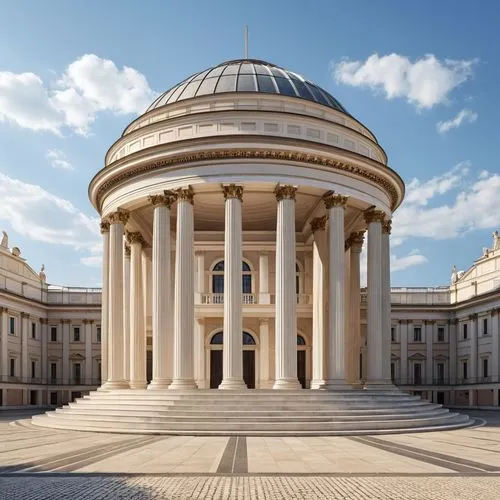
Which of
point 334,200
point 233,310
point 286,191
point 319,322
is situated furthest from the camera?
point 319,322

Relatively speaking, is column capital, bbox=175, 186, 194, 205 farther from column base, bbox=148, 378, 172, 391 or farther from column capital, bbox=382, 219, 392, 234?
column capital, bbox=382, 219, 392, 234

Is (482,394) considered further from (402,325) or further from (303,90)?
(303,90)

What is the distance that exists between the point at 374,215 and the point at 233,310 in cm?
1219

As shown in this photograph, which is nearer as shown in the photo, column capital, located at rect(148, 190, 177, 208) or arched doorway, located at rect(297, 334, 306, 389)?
column capital, located at rect(148, 190, 177, 208)

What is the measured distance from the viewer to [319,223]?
4297 centimetres

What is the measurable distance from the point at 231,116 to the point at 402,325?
48.3m

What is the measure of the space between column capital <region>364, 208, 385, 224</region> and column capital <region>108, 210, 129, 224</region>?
1571 cm

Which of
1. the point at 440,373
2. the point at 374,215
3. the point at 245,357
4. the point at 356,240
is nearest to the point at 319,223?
the point at 374,215

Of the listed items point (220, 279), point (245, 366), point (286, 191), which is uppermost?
point (286, 191)

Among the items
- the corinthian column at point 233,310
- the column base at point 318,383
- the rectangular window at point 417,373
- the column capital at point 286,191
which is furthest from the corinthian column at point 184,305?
the rectangular window at point 417,373

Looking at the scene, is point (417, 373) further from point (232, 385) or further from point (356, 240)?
point (232, 385)

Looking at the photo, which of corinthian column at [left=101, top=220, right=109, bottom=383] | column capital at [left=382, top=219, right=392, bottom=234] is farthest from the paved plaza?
column capital at [left=382, top=219, right=392, bottom=234]

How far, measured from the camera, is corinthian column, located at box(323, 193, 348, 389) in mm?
35438

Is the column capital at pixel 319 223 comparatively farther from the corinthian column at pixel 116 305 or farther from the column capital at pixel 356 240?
the corinthian column at pixel 116 305
